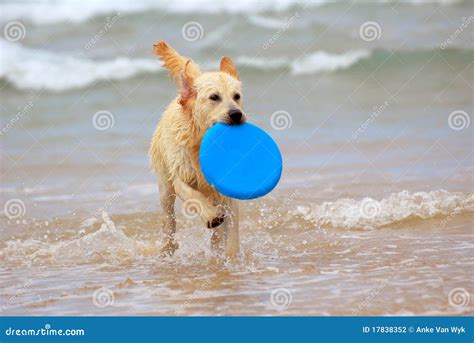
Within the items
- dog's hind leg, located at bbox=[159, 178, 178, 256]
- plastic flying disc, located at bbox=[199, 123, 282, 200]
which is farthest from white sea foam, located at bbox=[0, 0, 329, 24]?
plastic flying disc, located at bbox=[199, 123, 282, 200]

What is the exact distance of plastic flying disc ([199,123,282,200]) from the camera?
7270 mm

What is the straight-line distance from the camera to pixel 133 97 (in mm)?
17609

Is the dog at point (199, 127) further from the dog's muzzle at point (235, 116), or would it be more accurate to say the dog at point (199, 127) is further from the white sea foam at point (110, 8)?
the white sea foam at point (110, 8)

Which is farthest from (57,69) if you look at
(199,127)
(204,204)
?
(204,204)

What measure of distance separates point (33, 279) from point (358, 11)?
13286 mm

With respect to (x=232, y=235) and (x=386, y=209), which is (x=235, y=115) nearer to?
(x=232, y=235)

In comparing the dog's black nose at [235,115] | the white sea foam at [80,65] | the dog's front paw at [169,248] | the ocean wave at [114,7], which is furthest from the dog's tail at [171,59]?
the ocean wave at [114,7]

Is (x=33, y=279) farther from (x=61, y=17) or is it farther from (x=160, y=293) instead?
(x=61, y=17)

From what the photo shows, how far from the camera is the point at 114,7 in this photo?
20.3 m

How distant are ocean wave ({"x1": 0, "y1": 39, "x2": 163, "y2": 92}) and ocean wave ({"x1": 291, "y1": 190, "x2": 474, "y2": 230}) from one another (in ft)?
31.8

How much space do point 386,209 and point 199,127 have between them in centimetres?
319

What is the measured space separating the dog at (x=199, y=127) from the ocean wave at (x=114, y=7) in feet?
38.6

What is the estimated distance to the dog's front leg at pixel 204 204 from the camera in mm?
7109

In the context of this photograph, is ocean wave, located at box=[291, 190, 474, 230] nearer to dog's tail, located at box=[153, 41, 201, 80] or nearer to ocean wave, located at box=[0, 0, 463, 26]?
dog's tail, located at box=[153, 41, 201, 80]
